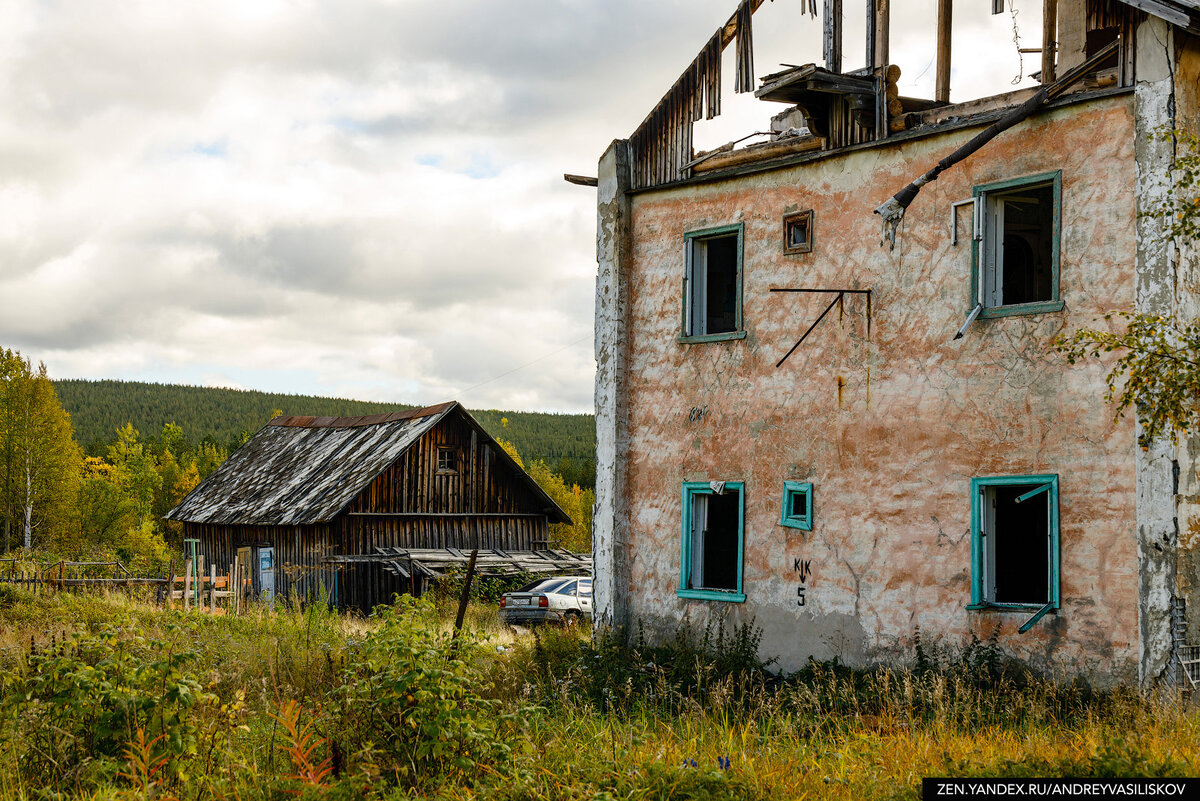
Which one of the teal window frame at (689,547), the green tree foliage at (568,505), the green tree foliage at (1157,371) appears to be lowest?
the green tree foliage at (568,505)

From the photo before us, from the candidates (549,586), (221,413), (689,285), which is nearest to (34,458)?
(549,586)

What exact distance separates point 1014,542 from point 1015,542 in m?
0.01

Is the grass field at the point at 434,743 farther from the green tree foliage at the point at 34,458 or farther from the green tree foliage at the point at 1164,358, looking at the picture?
the green tree foliage at the point at 34,458

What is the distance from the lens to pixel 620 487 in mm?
14961

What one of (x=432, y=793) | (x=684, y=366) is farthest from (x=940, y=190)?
(x=432, y=793)

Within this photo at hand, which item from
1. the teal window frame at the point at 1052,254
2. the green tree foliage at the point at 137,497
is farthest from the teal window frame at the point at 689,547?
the green tree foliage at the point at 137,497

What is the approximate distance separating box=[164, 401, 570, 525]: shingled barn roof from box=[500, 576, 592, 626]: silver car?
7290mm

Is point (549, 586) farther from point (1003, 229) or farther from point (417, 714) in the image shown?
point (417, 714)

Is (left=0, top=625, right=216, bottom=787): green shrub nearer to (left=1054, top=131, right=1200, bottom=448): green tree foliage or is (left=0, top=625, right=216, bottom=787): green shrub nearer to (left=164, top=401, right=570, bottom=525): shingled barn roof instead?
(left=1054, top=131, right=1200, bottom=448): green tree foliage

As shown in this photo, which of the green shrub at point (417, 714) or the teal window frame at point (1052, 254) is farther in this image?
the teal window frame at point (1052, 254)

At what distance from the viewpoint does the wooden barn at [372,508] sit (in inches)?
1106

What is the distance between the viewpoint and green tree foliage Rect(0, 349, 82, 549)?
161 feet

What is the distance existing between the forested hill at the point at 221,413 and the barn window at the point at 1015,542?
Answer: 344 feet

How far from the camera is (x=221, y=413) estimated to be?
141375mm
